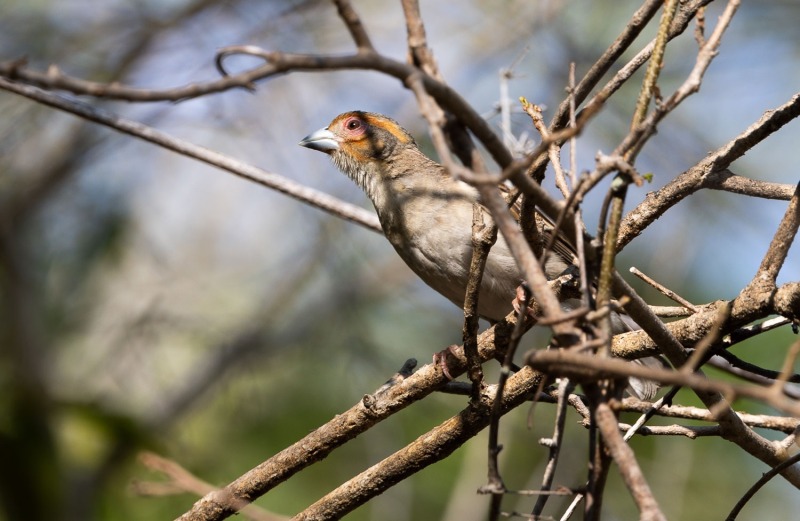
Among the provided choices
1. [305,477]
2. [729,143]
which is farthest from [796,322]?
[305,477]

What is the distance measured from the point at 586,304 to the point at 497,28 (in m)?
6.37

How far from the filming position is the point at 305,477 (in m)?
7.38

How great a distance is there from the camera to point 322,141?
17.3 feet

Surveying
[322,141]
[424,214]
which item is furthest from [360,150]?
[424,214]

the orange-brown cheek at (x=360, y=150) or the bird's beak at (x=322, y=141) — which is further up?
the bird's beak at (x=322, y=141)

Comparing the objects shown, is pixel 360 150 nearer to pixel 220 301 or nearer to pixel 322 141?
pixel 322 141

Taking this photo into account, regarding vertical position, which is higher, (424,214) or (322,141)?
(322,141)

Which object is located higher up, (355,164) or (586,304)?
(355,164)

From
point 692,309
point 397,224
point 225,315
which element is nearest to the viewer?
point 692,309

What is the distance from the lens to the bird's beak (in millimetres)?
5250

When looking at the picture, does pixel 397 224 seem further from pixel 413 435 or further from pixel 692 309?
pixel 413 435

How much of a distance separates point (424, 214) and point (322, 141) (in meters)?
1.16

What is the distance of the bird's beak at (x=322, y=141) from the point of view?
17.2 feet

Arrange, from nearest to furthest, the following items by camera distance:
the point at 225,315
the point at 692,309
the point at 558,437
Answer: the point at 558,437 → the point at 692,309 → the point at 225,315
